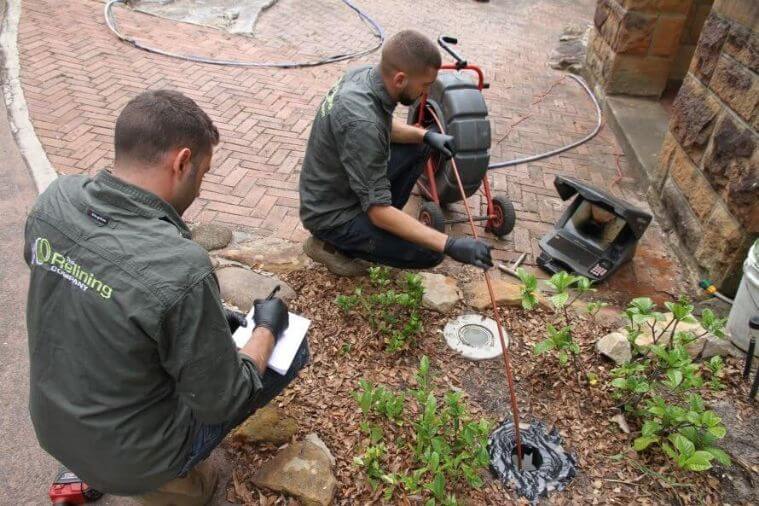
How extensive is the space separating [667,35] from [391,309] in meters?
4.95

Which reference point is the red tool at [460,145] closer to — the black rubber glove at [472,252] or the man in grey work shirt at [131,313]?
the black rubber glove at [472,252]

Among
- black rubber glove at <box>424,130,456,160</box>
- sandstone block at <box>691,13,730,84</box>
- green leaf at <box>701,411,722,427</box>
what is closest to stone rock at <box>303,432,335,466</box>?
green leaf at <box>701,411,722,427</box>

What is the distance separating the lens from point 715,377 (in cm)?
252

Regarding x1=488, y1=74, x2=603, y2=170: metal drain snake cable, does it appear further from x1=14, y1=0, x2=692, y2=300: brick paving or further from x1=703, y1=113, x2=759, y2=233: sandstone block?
x1=703, y1=113, x2=759, y2=233: sandstone block

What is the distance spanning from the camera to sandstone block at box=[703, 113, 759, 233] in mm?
3133

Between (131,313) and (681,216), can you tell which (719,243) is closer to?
(681,216)

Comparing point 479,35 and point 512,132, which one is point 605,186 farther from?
point 479,35

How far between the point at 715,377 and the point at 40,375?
2746 millimetres

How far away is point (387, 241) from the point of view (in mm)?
2986

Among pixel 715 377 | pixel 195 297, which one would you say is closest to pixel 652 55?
pixel 715 377

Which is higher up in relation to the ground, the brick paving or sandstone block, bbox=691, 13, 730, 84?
sandstone block, bbox=691, 13, 730, 84

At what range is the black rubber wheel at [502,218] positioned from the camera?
12.4ft

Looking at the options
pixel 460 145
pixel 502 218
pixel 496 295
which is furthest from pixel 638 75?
pixel 496 295

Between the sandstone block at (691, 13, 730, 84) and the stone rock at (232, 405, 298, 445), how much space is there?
11.9ft
